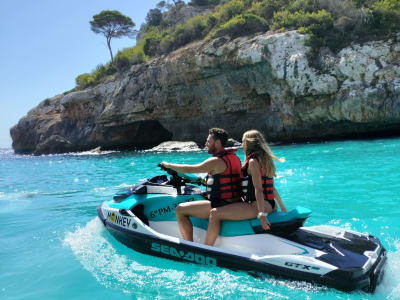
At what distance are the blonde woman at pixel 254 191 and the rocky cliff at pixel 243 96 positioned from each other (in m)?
17.2

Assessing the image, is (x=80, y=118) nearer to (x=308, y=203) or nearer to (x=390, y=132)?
(x=390, y=132)

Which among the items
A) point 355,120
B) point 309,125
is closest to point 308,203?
point 355,120

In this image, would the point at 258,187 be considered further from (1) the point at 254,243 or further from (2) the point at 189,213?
(2) the point at 189,213

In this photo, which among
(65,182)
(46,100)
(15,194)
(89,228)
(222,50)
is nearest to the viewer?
(89,228)

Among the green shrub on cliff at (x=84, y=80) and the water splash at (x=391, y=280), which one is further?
the green shrub on cliff at (x=84, y=80)

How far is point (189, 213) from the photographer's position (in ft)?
13.6

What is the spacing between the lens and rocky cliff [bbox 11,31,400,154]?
737 inches

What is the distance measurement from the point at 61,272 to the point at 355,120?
1884 cm

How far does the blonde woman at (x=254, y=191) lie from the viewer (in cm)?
365

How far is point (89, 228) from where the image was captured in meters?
6.05

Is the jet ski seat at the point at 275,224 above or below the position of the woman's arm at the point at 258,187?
below

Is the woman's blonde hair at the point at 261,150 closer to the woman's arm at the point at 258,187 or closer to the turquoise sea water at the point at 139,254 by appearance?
the woman's arm at the point at 258,187

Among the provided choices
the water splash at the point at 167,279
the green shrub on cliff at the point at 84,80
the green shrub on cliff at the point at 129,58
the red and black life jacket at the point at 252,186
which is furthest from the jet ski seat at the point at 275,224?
the green shrub on cliff at the point at 84,80

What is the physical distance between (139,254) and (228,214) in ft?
4.98
